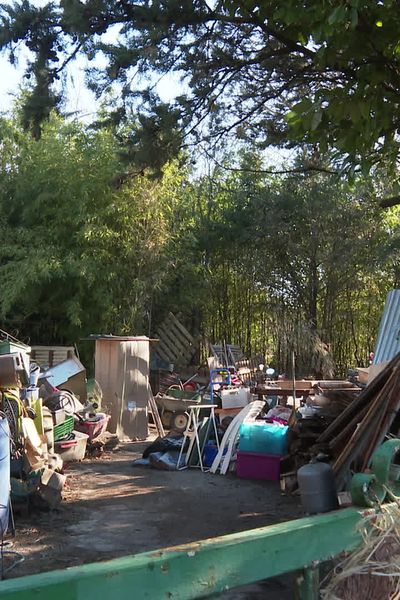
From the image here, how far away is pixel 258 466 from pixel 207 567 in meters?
7.87

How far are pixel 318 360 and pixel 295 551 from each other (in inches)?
530

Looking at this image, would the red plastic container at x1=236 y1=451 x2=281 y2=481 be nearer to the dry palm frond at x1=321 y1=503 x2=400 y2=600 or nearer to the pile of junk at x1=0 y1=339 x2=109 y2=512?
the pile of junk at x1=0 y1=339 x2=109 y2=512

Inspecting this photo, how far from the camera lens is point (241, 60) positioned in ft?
25.2

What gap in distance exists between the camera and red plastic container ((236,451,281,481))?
30.0 feet

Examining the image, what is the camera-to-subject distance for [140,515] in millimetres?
7309

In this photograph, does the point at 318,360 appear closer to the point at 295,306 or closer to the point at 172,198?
the point at 295,306

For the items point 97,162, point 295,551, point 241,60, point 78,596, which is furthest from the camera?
point 97,162

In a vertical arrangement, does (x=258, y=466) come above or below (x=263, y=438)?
below

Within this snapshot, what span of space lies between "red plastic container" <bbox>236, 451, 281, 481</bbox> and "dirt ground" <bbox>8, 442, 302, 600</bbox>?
0.53ft

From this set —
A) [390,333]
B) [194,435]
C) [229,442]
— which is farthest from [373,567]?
[194,435]

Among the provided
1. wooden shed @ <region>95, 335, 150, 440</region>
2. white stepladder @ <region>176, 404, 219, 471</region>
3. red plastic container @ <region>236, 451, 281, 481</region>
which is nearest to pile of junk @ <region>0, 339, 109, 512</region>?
white stepladder @ <region>176, 404, 219, 471</region>

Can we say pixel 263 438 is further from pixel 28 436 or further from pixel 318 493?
pixel 318 493

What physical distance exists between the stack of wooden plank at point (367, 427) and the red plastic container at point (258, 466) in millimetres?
1860

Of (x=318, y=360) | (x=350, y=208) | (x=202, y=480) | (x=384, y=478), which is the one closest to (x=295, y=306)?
(x=318, y=360)
